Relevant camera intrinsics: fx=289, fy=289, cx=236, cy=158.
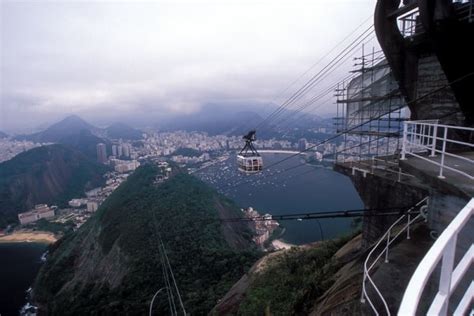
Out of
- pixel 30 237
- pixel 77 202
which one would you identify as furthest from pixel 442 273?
pixel 77 202

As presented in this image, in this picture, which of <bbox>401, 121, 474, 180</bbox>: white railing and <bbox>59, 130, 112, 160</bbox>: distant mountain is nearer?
<bbox>401, 121, 474, 180</bbox>: white railing

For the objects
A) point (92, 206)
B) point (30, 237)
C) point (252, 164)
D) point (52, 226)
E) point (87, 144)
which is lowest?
point (30, 237)

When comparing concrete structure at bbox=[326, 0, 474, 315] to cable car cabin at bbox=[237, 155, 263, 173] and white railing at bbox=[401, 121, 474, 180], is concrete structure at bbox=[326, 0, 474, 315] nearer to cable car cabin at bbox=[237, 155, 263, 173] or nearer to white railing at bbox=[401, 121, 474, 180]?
white railing at bbox=[401, 121, 474, 180]

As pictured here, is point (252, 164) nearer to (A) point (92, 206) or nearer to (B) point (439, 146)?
(B) point (439, 146)

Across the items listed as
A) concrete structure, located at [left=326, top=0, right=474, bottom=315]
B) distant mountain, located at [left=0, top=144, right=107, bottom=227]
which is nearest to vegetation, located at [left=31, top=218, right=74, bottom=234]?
distant mountain, located at [left=0, top=144, right=107, bottom=227]

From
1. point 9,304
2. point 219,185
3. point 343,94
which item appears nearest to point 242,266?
point 343,94

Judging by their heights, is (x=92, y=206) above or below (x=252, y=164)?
below

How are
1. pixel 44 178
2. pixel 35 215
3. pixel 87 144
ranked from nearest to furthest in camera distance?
pixel 35 215, pixel 44 178, pixel 87 144
